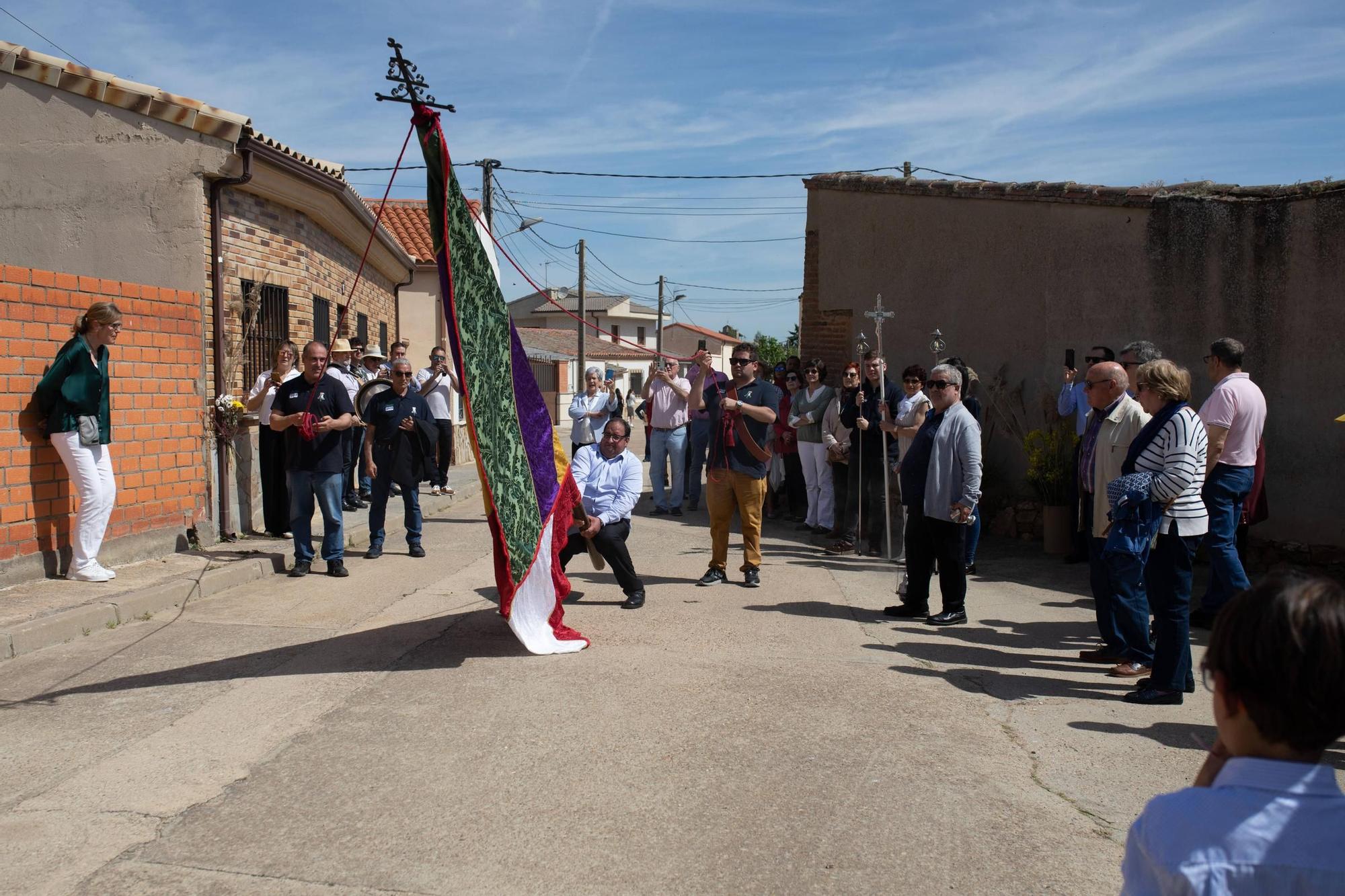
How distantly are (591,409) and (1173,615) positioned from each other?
8.67m

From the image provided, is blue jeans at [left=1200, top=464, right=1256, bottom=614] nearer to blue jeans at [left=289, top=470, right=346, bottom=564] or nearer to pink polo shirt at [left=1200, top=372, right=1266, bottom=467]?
pink polo shirt at [left=1200, top=372, right=1266, bottom=467]

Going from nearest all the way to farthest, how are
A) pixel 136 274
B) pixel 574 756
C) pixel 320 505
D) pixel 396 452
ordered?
pixel 574 756, pixel 320 505, pixel 136 274, pixel 396 452

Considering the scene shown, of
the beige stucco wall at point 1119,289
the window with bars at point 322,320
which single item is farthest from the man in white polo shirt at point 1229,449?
the window with bars at point 322,320

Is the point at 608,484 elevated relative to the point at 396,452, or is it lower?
lower

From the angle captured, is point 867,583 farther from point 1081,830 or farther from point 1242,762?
point 1242,762

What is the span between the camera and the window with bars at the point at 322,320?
13.3 m

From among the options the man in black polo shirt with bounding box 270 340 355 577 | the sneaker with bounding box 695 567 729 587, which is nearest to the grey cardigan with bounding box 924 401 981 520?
the sneaker with bounding box 695 567 729 587

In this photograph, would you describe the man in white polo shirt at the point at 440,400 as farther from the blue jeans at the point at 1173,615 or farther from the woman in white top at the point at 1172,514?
the blue jeans at the point at 1173,615

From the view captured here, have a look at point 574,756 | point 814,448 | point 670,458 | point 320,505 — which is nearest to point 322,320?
point 670,458

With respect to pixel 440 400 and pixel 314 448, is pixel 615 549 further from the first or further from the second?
pixel 440 400

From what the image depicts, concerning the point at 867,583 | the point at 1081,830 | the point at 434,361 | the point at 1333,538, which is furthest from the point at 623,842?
the point at 434,361

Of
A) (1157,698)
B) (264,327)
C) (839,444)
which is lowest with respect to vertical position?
(1157,698)

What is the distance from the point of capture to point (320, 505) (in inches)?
352

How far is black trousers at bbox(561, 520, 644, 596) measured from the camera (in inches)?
304
